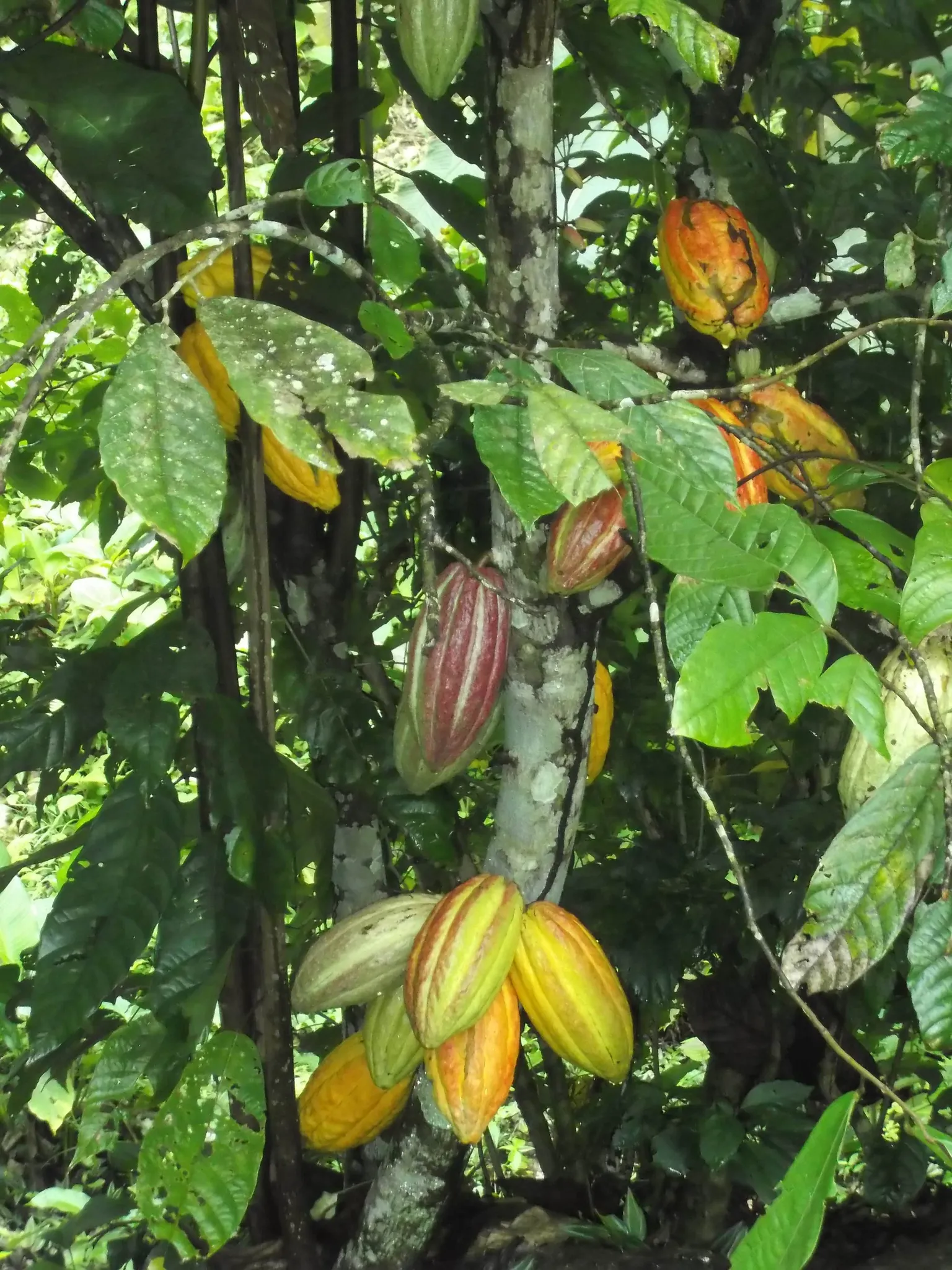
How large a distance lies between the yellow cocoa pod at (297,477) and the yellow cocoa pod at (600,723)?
26cm

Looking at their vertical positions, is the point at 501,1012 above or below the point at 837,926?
below

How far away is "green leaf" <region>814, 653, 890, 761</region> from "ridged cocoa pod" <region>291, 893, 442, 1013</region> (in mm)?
428

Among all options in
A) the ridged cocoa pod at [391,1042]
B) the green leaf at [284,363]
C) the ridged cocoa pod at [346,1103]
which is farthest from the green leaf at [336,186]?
the ridged cocoa pod at [346,1103]

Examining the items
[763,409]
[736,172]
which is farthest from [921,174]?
[763,409]

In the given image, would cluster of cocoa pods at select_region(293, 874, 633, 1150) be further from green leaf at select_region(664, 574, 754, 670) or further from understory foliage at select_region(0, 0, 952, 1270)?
green leaf at select_region(664, 574, 754, 670)

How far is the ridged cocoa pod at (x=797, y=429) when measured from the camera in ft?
2.47

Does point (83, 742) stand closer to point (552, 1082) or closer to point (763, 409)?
point (763, 409)

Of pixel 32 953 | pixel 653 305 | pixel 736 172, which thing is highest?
pixel 736 172

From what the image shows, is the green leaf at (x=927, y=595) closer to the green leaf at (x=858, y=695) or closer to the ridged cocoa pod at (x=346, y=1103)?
the green leaf at (x=858, y=695)

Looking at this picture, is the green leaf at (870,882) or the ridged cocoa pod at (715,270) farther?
the ridged cocoa pod at (715,270)

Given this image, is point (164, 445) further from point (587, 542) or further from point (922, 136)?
point (922, 136)

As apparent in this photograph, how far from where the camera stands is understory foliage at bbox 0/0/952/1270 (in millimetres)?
504

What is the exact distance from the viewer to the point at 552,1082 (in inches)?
47.3

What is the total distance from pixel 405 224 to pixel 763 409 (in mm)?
276
